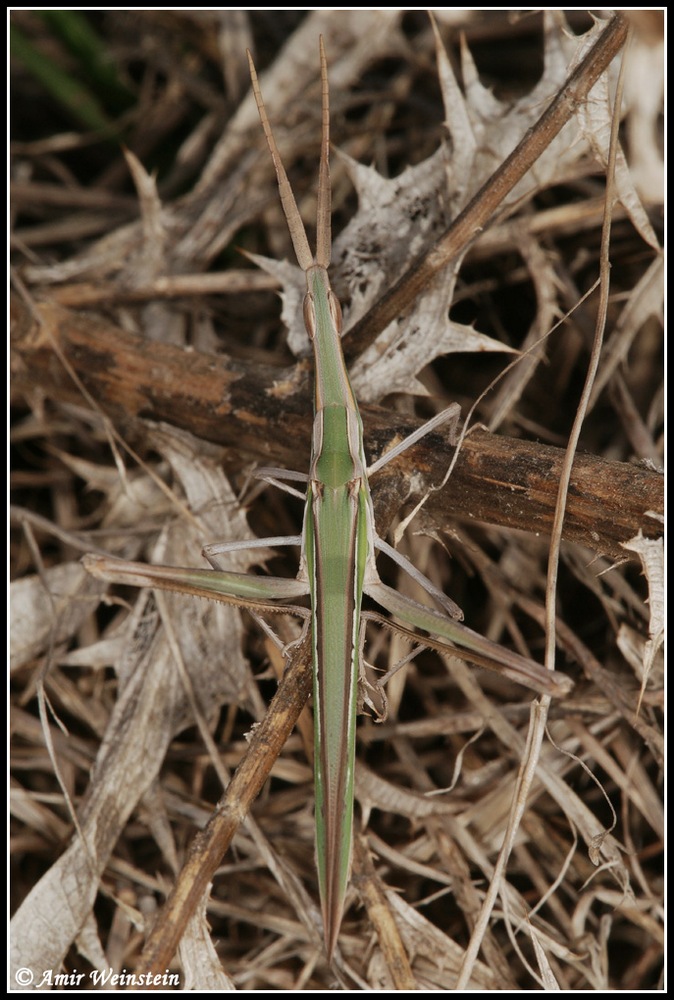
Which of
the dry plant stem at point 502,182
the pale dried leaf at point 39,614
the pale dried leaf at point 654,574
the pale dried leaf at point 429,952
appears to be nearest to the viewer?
the pale dried leaf at point 654,574

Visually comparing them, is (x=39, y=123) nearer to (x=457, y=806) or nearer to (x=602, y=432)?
(x=602, y=432)

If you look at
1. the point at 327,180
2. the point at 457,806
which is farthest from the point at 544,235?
the point at 457,806

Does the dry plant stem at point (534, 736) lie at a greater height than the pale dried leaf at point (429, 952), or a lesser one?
greater

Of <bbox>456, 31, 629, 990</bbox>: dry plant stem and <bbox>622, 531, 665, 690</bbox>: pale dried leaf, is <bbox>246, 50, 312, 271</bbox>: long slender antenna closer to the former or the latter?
<bbox>456, 31, 629, 990</bbox>: dry plant stem

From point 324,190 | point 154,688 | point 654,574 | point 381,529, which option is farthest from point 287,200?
point 154,688

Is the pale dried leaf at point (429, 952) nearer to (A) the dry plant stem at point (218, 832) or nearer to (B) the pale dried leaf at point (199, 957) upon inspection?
(B) the pale dried leaf at point (199, 957)

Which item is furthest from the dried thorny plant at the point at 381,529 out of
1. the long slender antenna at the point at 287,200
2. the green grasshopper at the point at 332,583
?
the long slender antenna at the point at 287,200
